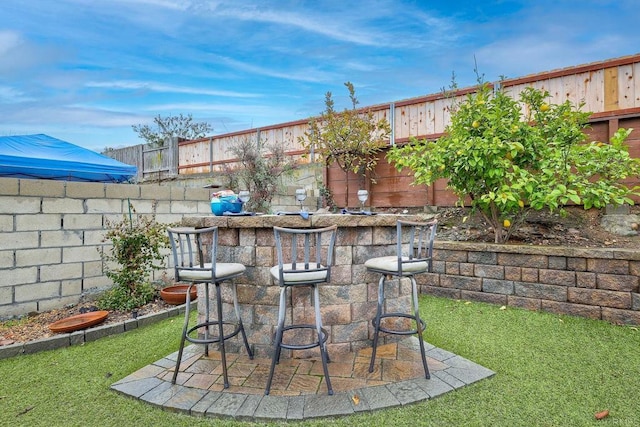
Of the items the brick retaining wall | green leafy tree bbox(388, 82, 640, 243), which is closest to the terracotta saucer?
the brick retaining wall

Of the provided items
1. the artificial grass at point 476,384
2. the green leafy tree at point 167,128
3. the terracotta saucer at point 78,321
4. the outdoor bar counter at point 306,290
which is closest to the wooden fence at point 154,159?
the green leafy tree at point 167,128

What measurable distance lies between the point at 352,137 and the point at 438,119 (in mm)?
1637

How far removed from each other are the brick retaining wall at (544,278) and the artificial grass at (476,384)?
19 cm

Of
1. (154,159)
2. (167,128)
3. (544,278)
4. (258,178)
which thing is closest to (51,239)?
(258,178)

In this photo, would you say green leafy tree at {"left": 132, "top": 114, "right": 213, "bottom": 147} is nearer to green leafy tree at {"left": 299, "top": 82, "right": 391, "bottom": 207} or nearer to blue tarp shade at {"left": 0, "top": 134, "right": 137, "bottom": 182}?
blue tarp shade at {"left": 0, "top": 134, "right": 137, "bottom": 182}

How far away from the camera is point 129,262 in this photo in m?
4.06

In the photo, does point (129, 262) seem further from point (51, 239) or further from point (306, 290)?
point (306, 290)

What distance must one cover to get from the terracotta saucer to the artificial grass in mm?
245

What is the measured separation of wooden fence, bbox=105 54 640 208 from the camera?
4.61m

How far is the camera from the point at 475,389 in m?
2.18

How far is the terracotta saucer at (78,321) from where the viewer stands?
3170 mm

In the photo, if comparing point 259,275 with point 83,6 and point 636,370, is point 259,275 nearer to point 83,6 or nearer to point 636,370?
point 636,370

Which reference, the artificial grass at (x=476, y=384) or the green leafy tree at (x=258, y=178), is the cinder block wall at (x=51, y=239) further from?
the green leafy tree at (x=258, y=178)

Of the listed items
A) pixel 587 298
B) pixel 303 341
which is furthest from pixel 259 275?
pixel 587 298
